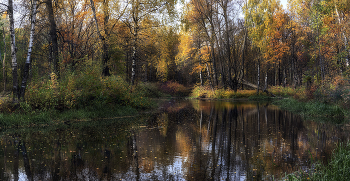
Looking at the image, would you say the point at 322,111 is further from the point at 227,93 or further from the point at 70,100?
the point at 227,93

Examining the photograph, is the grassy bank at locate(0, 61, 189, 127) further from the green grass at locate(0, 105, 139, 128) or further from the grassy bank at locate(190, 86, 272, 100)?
the grassy bank at locate(190, 86, 272, 100)

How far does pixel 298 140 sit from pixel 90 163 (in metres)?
7.66

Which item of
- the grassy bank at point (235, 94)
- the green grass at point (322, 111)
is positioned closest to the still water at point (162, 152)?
the green grass at point (322, 111)

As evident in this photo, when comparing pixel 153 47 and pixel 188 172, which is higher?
pixel 153 47

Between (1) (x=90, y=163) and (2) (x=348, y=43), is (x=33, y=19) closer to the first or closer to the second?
(1) (x=90, y=163)

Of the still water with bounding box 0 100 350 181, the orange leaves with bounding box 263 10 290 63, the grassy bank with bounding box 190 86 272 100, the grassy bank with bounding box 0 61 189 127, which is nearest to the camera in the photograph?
the still water with bounding box 0 100 350 181

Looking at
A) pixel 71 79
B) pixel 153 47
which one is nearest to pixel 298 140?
pixel 71 79

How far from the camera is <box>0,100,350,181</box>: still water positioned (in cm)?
611

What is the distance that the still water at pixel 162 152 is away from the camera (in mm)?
Result: 6109

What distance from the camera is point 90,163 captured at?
6.88 meters

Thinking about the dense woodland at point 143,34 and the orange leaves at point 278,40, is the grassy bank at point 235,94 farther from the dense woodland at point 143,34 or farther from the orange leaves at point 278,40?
the orange leaves at point 278,40

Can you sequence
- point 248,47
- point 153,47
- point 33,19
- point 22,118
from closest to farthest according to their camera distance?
point 22,118, point 33,19, point 153,47, point 248,47

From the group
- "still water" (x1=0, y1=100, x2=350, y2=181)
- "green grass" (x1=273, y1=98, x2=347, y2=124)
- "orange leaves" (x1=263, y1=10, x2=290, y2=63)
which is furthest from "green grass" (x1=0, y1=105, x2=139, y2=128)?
"orange leaves" (x1=263, y1=10, x2=290, y2=63)

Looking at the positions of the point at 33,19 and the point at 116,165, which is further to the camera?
the point at 33,19
